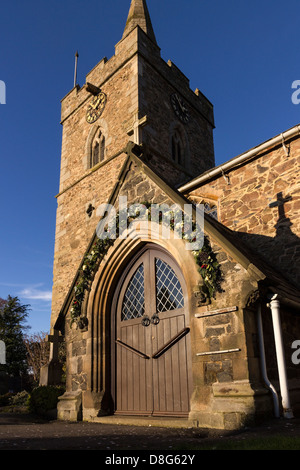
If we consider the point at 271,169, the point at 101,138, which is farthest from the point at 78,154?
the point at 271,169

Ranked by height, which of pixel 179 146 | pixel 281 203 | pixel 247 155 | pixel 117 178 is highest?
pixel 179 146

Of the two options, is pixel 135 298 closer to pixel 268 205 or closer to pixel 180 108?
pixel 268 205

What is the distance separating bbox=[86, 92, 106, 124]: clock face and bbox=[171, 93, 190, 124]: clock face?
11.5 feet

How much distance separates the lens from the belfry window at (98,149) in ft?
59.5

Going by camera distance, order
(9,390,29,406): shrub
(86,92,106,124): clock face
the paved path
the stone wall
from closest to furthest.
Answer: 1. the paved path
2. the stone wall
3. (9,390,29,406): shrub
4. (86,92,106,124): clock face

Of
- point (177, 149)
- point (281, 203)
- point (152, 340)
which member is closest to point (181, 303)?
point (152, 340)

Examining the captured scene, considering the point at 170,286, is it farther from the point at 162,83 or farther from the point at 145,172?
the point at 162,83

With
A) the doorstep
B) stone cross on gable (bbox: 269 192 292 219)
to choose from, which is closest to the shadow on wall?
stone cross on gable (bbox: 269 192 292 219)

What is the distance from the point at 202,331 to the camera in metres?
5.76

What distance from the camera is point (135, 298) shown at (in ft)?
24.8

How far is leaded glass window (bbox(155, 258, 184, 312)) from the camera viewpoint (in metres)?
6.82

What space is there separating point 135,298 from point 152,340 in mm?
976

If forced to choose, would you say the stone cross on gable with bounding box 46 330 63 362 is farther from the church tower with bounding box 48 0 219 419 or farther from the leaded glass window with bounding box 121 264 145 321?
the leaded glass window with bounding box 121 264 145 321

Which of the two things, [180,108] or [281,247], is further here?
[180,108]
